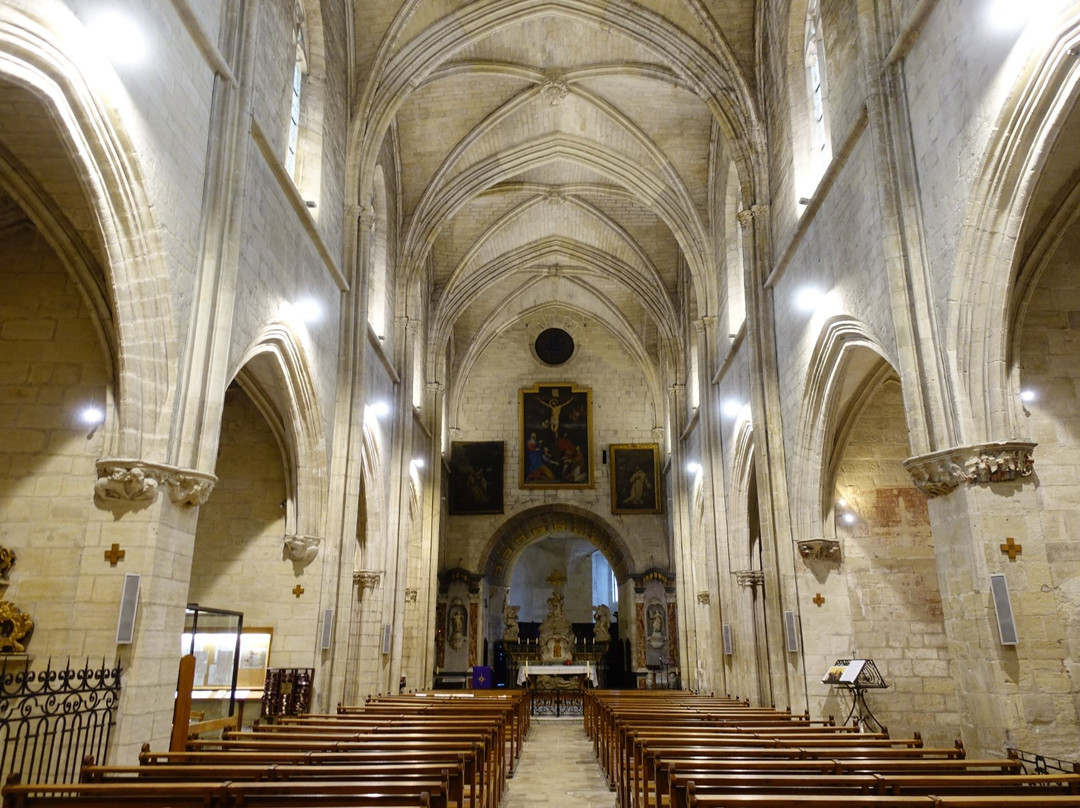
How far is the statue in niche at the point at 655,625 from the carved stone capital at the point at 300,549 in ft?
51.5

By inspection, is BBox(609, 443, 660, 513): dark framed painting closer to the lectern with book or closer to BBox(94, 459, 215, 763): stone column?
the lectern with book

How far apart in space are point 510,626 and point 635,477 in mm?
6098

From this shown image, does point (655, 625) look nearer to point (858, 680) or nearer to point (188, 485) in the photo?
point (858, 680)

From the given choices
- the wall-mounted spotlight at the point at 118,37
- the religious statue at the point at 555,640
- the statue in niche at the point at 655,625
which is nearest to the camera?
the wall-mounted spotlight at the point at 118,37

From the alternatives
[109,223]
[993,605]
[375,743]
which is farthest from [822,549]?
[109,223]

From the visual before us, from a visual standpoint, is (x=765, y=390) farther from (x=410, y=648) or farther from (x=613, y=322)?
(x=613, y=322)

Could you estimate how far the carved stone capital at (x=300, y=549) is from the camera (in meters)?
12.1

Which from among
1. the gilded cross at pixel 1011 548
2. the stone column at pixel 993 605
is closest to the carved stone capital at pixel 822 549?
the stone column at pixel 993 605

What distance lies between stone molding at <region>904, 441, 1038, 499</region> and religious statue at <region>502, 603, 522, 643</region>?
67.4ft

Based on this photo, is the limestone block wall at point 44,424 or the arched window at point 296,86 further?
the arched window at point 296,86

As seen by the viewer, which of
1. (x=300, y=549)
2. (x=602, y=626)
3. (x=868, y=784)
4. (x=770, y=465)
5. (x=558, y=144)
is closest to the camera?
(x=868, y=784)

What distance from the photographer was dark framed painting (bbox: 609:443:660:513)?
2728cm

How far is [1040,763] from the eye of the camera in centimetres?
650

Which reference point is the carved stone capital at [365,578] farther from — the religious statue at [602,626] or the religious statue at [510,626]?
the religious statue at [602,626]
